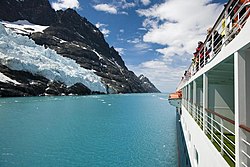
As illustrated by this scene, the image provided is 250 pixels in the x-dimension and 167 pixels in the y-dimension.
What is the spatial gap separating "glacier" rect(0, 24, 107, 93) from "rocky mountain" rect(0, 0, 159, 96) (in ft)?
6.48

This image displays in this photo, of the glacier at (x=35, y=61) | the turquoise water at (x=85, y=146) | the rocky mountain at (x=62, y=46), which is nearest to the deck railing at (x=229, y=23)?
the turquoise water at (x=85, y=146)

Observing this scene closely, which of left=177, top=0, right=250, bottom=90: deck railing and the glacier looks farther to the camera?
the glacier

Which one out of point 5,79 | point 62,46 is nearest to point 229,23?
point 5,79

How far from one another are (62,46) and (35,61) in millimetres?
57934

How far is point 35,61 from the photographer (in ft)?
258

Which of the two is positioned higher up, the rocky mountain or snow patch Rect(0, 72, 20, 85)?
the rocky mountain

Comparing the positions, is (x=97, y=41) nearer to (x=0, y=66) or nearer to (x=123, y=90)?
(x=123, y=90)

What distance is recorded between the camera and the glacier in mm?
72375

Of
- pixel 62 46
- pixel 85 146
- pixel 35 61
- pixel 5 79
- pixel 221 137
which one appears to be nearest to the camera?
pixel 221 137

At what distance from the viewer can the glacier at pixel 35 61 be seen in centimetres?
7238

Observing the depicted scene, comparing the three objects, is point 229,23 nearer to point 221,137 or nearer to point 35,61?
point 221,137

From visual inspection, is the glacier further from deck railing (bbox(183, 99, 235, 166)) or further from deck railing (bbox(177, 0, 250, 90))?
deck railing (bbox(177, 0, 250, 90))

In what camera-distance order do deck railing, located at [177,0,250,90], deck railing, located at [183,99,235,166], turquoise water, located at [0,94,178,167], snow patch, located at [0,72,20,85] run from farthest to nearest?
1. snow patch, located at [0,72,20,85]
2. turquoise water, located at [0,94,178,167]
3. deck railing, located at [183,99,235,166]
4. deck railing, located at [177,0,250,90]

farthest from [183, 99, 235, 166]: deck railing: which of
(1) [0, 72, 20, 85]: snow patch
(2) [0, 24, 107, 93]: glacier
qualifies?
(2) [0, 24, 107, 93]: glacier
